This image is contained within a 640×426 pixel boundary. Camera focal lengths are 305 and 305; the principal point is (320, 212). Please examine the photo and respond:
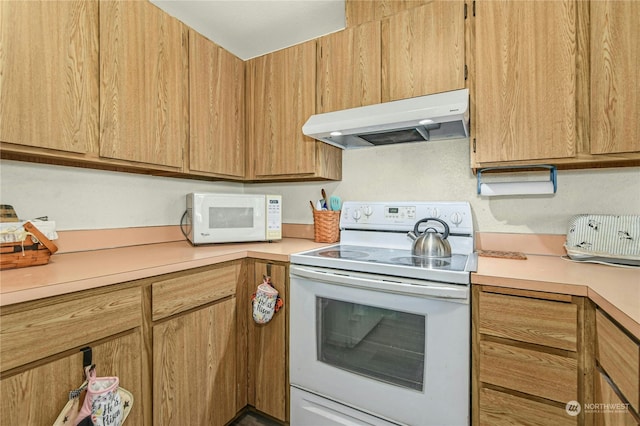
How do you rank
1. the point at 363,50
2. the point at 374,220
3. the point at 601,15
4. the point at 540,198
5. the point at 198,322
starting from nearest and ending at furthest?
1. the point at 601,15
2. the point at 198,322
3. the point at 540,198
4. the point at 363,50
5. the point at 374,220

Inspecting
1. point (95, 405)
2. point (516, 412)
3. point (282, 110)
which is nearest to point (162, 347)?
A: point (95, 405)

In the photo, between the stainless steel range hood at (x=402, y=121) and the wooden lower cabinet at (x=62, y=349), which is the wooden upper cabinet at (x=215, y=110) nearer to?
the stainless steel range hood at (x=402, y=121)

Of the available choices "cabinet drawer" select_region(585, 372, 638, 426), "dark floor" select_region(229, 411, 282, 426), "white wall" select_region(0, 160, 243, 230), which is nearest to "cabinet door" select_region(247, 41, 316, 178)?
"white wall" select_region(0, 160, 243, 230)

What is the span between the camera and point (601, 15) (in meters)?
1.22

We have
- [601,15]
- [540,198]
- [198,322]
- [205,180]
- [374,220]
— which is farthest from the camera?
[205,180]

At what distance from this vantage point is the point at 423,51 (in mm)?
1554

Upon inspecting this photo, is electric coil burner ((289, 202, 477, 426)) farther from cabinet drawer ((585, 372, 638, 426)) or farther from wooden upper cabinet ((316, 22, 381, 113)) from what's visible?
wooden upper cabinet ((316, 22, 381, 113))

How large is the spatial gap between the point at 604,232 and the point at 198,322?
184 centimetres

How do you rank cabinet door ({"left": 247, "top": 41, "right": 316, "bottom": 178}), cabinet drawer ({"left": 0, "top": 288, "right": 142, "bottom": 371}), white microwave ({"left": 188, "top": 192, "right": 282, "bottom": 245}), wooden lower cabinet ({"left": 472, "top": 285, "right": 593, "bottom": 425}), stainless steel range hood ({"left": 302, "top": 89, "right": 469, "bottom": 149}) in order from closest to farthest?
cabinet drawer ({"left": 0, "top": 288, "right": 142, "bottom": 371}) → wooden lower cabinet ({"left": 472, "top": 285, "right": 593, "bottom": 425}) → stainless steel range hood ({"left": 302, "top": 89, "right": 469, "bottom": 149}) → white microwave ({"left": 188, "top": 192, "right": 282, "bottom": 245}) → cabinet door ({"left": 247, "top": 41, "right": 316, "bottom": 178})

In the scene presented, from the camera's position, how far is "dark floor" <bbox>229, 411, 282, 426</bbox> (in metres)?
1.62

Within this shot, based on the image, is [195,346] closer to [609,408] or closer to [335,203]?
[335,203]

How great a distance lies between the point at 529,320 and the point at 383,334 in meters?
0.54

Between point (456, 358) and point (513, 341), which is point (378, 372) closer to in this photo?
point (456, 358)

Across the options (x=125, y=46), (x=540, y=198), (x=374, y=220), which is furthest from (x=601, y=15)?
(x=125, y=46)
